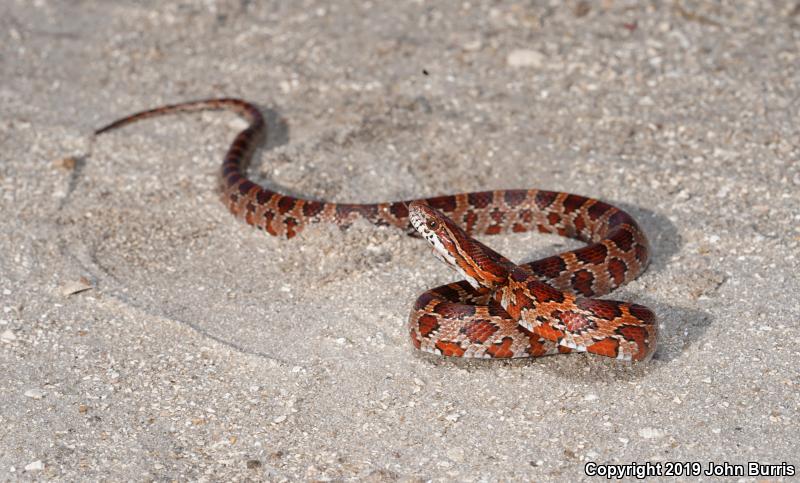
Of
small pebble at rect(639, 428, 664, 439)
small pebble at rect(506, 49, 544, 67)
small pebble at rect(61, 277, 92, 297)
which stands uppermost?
small pebble at rect(639, 428, 664, 439)

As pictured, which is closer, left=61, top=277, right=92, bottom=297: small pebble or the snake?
the snake

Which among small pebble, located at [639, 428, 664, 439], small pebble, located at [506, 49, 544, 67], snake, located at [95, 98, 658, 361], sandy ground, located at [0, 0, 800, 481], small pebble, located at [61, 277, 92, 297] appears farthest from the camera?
small pebble, located at [506, 49, 544, 67]

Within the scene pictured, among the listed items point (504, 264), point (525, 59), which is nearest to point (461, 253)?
point (504, 264)

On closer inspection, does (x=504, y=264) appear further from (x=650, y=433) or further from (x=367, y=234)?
(x=650, y=433)

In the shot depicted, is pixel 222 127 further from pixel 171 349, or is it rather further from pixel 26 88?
pixel 171 349

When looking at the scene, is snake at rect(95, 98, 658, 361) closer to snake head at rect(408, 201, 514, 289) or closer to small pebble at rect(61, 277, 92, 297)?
snake head at rect(408, 201, 514, 289)

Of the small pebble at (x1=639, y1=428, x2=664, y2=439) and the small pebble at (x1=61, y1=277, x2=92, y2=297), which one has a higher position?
the small pebble at (x1=639, y1=428, x2=664, y2=439)

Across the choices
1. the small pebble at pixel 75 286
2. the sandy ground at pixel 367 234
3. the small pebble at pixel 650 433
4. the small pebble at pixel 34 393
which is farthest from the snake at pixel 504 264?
the small pebble at pixel 34 393

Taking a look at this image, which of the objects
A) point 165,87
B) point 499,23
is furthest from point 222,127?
point 499,23

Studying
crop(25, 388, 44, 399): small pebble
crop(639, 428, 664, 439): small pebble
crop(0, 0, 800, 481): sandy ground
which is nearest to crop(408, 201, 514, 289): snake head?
crop(0, 0, 800, 481): sandy ground
